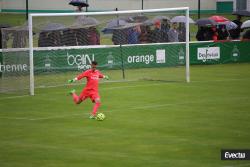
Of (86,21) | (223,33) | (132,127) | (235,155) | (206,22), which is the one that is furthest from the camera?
(223,33)

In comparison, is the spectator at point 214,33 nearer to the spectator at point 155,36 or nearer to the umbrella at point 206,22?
the umbrella at point 206,22

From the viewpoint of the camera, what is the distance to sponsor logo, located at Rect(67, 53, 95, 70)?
34000 mm

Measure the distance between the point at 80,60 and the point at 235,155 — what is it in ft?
55.3

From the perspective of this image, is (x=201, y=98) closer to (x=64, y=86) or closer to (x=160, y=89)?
(x=160, y=89)

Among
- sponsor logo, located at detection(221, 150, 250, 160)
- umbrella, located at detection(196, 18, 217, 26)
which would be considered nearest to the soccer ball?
sponsor logo, located at detection(221, 150, 250, 160)

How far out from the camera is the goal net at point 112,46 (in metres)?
32.8

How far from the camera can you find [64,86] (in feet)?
108

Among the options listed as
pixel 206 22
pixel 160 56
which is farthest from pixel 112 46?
pixel 206 22

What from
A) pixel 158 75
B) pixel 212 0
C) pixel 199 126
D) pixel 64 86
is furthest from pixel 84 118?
pixel 212 0

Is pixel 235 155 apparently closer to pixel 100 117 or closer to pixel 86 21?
pixel 100 117

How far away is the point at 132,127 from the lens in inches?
898

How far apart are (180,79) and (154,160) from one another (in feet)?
54.4

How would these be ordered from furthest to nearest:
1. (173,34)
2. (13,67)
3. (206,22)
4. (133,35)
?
(206,22) → (173,34) → (133,35) → (13,67)

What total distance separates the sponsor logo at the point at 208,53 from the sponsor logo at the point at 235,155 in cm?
2152
